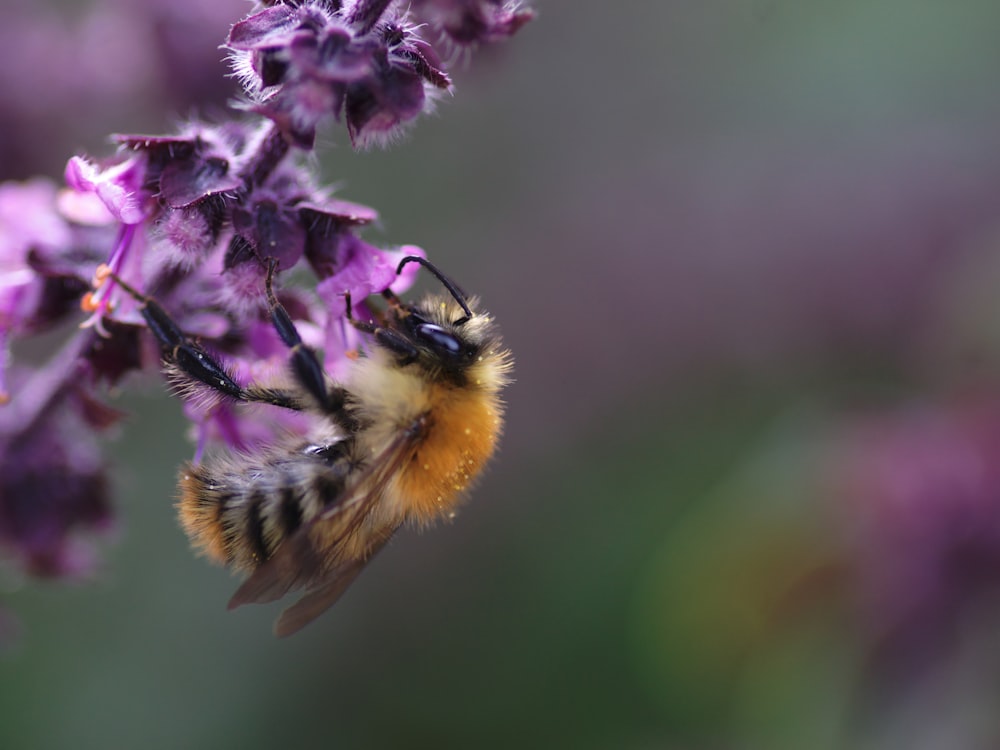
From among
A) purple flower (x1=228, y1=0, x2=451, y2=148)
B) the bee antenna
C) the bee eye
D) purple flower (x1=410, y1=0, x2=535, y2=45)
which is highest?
purple flower (x1=410, y1=0, x2=535, y2=45)

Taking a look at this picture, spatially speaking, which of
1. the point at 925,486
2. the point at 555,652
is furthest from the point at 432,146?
the point at 925,486

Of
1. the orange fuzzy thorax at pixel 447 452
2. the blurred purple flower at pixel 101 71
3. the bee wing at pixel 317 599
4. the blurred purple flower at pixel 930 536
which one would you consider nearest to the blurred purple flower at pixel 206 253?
the orange fuzzy thorax at pixel 447 452

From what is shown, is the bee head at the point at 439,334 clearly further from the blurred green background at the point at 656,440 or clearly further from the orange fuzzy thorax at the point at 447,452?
the blurred green background at the point at 656,440

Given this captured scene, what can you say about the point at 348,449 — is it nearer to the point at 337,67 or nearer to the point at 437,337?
the point at 437,337

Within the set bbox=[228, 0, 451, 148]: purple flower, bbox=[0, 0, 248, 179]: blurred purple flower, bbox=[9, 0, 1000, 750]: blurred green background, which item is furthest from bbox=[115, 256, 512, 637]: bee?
bbox=[9, 0, 1000, 750]: blurred green background

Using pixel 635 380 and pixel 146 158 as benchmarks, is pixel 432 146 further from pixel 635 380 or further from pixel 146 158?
pixel 146 158

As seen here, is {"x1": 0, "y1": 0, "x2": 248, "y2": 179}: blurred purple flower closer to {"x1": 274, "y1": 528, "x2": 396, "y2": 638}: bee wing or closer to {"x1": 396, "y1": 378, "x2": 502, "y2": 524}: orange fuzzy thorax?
{"x1": 396, "y1": 378, "x2": 502, "y2": 524}: orange fuzzy thorax
